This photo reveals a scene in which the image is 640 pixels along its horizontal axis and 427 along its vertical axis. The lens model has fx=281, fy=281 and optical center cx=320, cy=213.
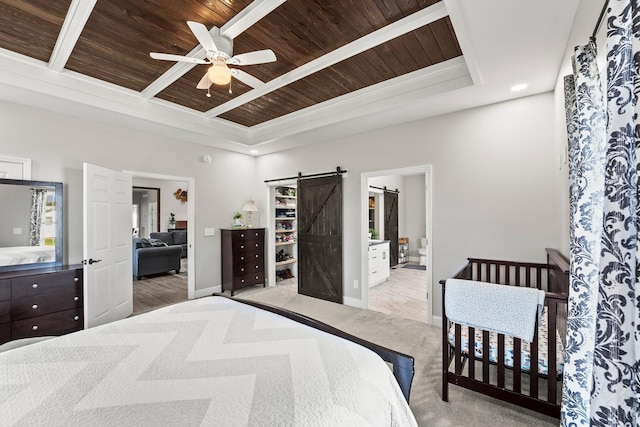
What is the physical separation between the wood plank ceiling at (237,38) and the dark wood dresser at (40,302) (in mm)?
2150

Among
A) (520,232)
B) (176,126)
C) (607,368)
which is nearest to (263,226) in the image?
(176,126)

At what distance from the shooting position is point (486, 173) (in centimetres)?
323

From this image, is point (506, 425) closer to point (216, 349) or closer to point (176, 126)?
point (216, 349)

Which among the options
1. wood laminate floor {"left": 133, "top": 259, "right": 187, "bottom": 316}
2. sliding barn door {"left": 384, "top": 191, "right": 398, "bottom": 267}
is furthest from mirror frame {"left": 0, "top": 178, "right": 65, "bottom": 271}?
sliding barn door {"left": 384, "top": 191, "right": 398, "bottom": 267}

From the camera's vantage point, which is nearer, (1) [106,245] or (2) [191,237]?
(1) [106,245]

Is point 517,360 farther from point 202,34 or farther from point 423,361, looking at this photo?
point 202,34

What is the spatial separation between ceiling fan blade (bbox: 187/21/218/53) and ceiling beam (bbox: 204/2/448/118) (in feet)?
3.29

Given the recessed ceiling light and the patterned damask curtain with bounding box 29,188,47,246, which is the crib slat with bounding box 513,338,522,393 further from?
the patterned damask curtain with bounding box 29,188,47,246

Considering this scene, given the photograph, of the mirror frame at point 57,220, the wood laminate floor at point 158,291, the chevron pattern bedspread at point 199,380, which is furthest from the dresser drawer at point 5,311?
the chevron pattern bedspread at point 199,380

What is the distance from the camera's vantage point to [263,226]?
559cm

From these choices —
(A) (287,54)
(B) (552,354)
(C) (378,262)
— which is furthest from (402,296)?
(A) (287,54)

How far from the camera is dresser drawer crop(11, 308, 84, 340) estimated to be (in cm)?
276

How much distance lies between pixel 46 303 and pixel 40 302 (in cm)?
5

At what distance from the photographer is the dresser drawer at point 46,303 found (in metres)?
2.75
